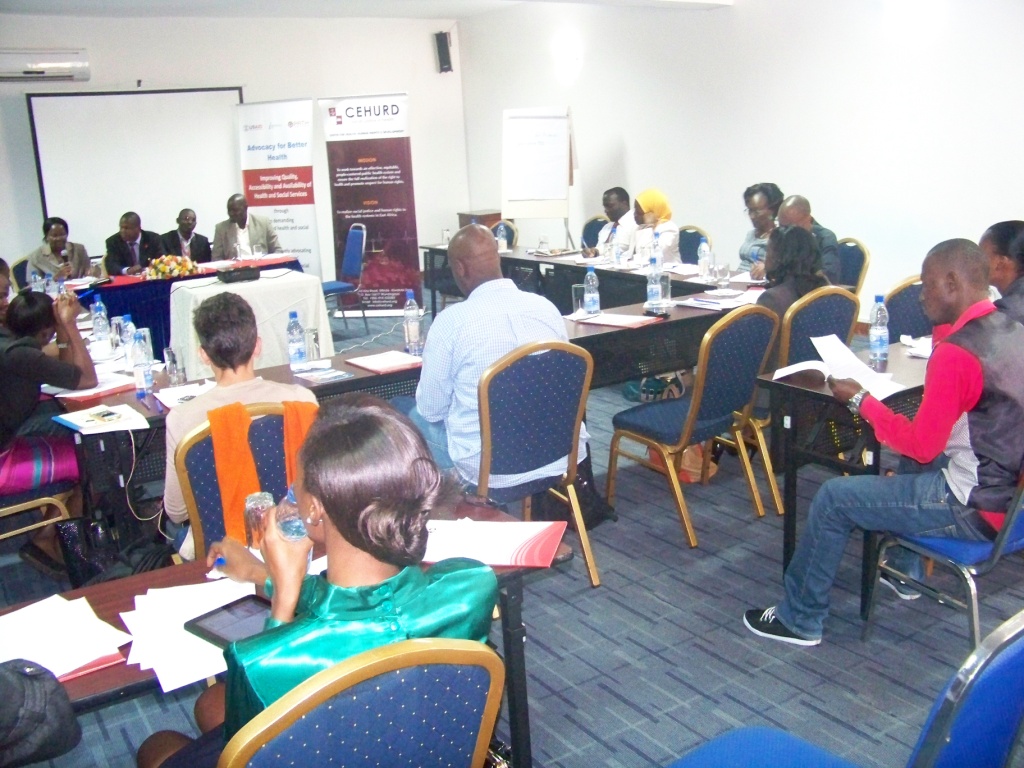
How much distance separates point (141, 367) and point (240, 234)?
4756mm

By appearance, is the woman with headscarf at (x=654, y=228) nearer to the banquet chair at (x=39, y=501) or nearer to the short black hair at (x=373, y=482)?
the banquet chair at (x=39, y=501)

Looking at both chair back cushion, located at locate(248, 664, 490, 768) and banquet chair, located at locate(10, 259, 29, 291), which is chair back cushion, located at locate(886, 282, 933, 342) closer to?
chair back cushion, located at locate(248, 664, 490, 768)

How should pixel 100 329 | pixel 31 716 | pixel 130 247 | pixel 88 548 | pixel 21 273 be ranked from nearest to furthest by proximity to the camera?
pixel 31 716 < pixel 88 548 < pixel 100 329 < pixel 21 273 < pixel 130 247

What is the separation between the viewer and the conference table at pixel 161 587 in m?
1.48

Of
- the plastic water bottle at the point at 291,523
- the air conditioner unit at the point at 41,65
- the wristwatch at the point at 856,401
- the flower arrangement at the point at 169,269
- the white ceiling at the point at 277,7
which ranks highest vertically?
the white ceiling at the point at 277,7

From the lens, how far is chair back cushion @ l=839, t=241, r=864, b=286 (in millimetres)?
5559

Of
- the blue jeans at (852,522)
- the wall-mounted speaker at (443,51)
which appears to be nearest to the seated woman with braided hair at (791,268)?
the blue jeans at (852,522)

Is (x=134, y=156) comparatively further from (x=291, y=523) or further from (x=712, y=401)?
(x=291, y=523)

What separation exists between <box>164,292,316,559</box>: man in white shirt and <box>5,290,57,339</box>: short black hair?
131cm

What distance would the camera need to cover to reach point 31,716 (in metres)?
1.29

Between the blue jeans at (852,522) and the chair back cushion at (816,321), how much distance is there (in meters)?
1.06

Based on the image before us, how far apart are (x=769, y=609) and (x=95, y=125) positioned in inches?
329

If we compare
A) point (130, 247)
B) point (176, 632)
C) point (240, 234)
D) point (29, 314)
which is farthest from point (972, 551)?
point (130, 247)

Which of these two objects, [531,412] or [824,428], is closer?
[531,412]
